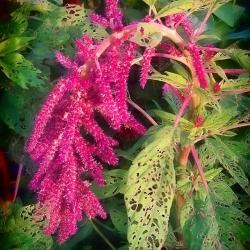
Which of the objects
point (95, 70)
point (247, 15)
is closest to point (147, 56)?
point (95, 70)

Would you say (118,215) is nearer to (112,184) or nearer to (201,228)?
(112,184)

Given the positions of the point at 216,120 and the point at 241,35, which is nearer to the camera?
the point at 216,120

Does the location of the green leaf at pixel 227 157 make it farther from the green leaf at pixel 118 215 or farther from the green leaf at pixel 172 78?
the green leaf at pixel 118 215

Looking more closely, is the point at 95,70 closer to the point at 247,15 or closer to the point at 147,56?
the point at 147,56

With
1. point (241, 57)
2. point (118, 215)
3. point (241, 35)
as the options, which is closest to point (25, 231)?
point (118, 215)

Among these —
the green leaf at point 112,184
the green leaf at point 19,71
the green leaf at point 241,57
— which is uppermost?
the green leaf at point 19,71

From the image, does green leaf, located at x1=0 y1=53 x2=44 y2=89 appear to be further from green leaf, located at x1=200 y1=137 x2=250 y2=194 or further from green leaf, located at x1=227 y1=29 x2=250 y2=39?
green leaf, located at x1=227 y1=29 x2=250 y2=39

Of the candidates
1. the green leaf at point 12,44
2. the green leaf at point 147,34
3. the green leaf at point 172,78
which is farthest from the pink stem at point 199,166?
the green leaf at point 12,44
